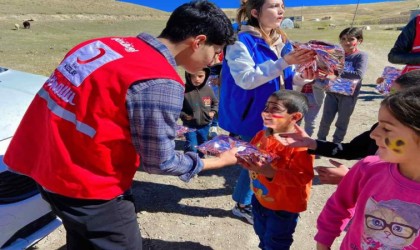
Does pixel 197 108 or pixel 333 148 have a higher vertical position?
pixel 333 148

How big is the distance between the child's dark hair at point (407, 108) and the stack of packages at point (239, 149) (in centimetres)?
102

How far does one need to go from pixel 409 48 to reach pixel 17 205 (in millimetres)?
3720

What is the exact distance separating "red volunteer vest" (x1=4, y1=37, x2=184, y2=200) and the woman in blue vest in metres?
1.16

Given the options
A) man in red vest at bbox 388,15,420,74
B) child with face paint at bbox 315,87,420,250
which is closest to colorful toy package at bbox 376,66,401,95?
man in red vest at bbox 388,15,420,74

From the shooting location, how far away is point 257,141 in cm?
270

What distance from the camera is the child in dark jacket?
4.45m

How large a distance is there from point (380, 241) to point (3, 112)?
9.03 ft

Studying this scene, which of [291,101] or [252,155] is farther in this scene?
[291,101]

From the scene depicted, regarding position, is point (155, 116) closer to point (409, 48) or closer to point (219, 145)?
point (219, 145)

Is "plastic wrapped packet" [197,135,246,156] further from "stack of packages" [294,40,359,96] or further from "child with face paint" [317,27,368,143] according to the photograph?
"child with face paint" [317,27,368,143]

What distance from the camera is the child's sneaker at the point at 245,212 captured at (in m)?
3.55

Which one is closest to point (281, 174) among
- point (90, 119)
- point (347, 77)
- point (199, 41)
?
point (199, 41)

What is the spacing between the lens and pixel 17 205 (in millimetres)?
2543

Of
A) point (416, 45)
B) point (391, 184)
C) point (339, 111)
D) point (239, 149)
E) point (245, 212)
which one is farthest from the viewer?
point (339, 111)
